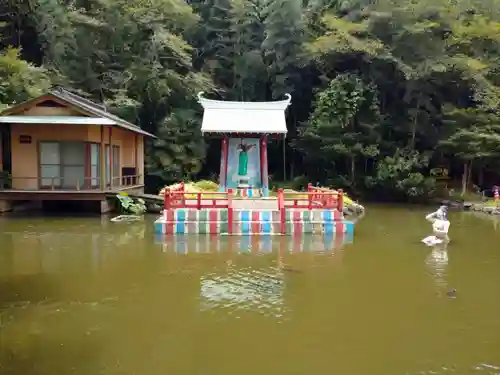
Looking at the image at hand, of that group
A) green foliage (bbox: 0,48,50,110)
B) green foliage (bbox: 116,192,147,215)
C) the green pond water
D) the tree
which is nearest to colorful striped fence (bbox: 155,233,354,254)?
the green pond water

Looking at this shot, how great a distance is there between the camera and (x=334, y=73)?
1109 inches

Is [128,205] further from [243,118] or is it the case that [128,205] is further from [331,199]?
[331,199]

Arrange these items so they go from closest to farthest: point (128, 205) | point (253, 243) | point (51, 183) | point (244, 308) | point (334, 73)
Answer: point (244, 308) < point (253, 243) < point (128, 205) < point (51, 183) < point (334, 73)

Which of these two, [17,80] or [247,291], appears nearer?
[247,291]

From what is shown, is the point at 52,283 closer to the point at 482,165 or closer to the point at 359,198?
the point at 359,198

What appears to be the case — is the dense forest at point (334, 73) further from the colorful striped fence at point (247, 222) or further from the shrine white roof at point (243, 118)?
the colorful striped fence at point (247, 222)

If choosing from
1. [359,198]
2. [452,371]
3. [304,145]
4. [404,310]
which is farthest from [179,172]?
[452,371]

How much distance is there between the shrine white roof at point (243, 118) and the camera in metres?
19.2

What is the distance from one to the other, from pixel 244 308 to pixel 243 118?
14.2 m

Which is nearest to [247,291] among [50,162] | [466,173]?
[50,162]

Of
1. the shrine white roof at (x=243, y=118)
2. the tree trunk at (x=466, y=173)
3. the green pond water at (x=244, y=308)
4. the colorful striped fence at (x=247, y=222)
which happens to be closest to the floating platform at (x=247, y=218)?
the colorful striped fence at (x=247, y=222)

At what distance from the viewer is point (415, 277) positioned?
28.7 ft

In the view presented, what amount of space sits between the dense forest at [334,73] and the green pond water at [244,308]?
13.6m

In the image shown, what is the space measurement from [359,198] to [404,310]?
797 inches
